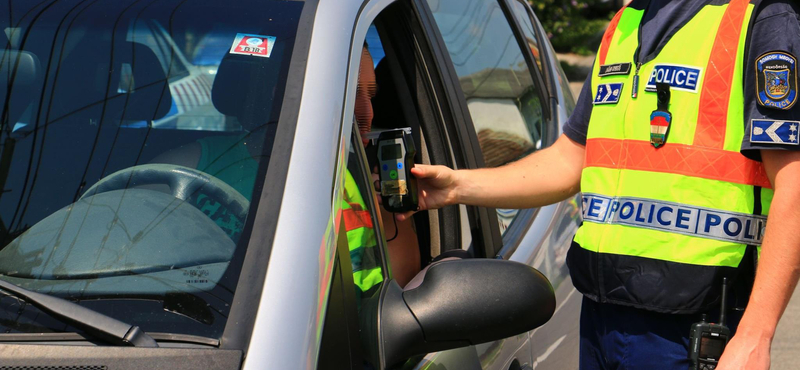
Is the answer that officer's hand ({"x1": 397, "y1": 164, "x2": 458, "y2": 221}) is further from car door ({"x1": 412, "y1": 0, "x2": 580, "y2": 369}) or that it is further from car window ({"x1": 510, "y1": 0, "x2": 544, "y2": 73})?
car window ({"x1": 510, "y1": 0, "x2": 544, "y2": 73})

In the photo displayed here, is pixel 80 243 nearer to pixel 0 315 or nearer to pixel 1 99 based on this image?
pixel 0 315

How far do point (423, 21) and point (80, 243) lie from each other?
1228mm

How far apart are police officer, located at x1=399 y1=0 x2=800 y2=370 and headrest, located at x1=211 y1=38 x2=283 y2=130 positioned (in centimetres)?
74

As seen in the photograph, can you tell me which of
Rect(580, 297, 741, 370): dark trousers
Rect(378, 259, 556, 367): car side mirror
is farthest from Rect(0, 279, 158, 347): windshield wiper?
Rect(580, 297, 741, 370): dark trousers

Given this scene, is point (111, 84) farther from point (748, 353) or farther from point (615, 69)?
point (748, 353)

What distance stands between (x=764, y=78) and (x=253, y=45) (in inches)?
39.0

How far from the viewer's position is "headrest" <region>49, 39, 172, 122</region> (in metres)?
1.74

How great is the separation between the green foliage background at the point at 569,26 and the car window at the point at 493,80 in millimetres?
9925

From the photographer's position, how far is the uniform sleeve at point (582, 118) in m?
2.20

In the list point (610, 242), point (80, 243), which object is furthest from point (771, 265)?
point (80, 243)

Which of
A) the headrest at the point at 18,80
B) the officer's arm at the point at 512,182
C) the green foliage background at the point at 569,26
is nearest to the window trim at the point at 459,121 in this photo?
the officer's arm at the point at 512,182

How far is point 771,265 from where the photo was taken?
1.66m

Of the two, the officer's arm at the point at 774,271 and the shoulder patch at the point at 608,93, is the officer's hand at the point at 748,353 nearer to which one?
the officer's arm at the point at 774,271

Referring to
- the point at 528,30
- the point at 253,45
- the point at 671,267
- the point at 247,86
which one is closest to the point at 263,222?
the point at 247,86
